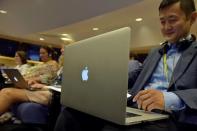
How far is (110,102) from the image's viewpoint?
2.53 feet

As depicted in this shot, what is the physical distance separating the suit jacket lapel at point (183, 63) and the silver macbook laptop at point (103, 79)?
0.20 m

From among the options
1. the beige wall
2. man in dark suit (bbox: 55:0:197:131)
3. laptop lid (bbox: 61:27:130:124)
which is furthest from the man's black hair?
the beige wall

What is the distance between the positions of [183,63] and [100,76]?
14.7 inches

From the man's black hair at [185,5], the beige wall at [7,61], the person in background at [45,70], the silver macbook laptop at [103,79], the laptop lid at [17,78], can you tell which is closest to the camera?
the silver macbook laptop at [103,79]

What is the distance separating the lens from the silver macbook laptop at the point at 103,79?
732 mm

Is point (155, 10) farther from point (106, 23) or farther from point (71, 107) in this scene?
point (71, 107)

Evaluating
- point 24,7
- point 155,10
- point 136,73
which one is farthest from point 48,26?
point 136,73

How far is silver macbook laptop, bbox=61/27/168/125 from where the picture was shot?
2.40 ft

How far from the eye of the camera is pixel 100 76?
0.85m

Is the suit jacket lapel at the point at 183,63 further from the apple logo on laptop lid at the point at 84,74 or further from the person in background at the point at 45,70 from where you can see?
the person in background at the point at 45,70

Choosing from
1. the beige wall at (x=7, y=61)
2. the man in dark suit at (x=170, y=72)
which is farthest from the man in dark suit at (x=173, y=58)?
the beige wall at (x=7, y=61)

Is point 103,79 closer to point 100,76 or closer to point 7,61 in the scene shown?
point 100,76

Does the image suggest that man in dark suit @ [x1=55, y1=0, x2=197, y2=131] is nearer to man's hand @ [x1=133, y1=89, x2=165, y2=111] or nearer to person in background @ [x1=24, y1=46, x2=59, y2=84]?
man's hand @ [x1=133, y1=89, x2=165, y2=111]

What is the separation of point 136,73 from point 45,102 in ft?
3.69
